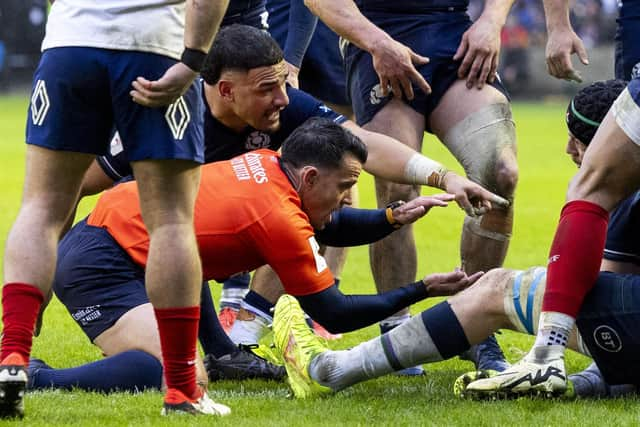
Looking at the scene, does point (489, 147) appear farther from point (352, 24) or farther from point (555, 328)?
point (555, 328)

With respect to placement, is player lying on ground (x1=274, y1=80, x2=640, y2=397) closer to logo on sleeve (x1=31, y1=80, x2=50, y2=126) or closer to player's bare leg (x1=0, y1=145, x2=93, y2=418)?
player's bare leg (x1=0, y1=145, x2=93, y2=418)

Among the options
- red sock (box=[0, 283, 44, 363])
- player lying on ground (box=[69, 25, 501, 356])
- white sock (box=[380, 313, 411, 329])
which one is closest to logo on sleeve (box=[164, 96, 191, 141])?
red sock (box=[0, 283, 44, 363])

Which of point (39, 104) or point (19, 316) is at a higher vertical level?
point (39, 104)

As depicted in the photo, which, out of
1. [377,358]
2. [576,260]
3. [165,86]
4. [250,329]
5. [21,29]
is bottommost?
[21,29]

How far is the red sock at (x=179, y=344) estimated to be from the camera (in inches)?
163

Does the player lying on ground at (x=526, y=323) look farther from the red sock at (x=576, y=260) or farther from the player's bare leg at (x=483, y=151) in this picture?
the player's bare leg at (x=483, y=151)

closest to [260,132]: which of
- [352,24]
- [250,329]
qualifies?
[352,24]

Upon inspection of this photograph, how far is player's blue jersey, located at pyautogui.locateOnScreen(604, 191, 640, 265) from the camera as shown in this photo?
4.89 m

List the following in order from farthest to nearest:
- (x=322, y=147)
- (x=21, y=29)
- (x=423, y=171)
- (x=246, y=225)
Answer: (x=21, y=29) → (x=423, y=171) → (x=322, y=147) → (x=246, y=225)

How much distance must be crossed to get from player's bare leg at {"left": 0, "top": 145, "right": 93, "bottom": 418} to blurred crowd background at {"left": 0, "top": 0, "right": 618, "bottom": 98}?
26.9 m

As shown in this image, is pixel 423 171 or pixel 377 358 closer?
pixel 377 358

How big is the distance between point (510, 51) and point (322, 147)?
28.3 m

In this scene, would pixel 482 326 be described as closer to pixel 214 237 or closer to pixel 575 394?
pixel 575 394

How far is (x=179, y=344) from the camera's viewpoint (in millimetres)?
4164
